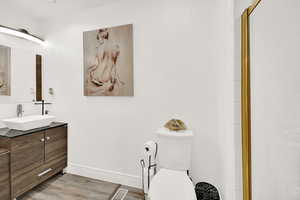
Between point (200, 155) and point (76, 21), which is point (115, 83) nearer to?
point (76, 21)

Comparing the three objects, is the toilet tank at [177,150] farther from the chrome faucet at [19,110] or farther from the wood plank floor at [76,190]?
the chrome faucet at [19,110]

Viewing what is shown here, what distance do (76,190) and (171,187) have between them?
1338mm

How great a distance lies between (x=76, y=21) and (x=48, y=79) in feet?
3.28

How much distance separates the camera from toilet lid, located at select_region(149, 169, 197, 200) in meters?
1.21

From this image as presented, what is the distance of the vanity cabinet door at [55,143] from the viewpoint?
83.9 inches

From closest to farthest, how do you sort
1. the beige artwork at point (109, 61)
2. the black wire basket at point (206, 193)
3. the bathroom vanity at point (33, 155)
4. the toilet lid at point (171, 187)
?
the toilet lid at point (171, 187), the black wire basket at point (206, 193), the bathroom vanity at point (33, 155), the beige artwork at point (109, 61)

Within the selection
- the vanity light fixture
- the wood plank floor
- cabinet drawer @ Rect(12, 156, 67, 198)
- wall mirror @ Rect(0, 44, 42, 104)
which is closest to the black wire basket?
the wood plank floor

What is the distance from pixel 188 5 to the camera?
1.81m

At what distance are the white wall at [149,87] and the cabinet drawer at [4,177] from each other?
0.83 meters

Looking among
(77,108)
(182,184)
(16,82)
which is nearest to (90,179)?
(77,108)

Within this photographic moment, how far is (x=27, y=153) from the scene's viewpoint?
1867 millimetres

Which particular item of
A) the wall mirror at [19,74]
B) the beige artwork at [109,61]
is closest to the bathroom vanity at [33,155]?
the wall mirror at [19,74]

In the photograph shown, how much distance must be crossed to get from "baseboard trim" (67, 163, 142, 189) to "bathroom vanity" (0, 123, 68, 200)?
18 cm
